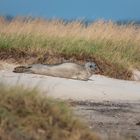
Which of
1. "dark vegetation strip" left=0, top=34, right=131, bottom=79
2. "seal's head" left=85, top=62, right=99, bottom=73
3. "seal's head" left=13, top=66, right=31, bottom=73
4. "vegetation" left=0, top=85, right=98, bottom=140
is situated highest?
"dark vegetation strip" left=0, top=34, right=131, bottom=79

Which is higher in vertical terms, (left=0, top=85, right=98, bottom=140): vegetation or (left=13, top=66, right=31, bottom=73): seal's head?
(left=13, top=66, right=31, bottom=73): seal's head

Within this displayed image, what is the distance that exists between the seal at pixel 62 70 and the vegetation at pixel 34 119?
23.8 ft

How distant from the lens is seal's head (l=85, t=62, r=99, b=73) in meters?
14.9

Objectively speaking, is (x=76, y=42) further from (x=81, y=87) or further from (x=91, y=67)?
(x=81, y=87)

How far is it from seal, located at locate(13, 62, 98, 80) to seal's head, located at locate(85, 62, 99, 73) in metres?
0.05

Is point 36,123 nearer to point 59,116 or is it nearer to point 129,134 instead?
point 59,116

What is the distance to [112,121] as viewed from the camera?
31.2 ft

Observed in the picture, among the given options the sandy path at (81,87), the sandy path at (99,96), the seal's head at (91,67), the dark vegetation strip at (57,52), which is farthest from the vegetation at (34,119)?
the dark vegetation strip at (57,52)

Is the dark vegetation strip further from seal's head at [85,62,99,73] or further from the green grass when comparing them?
seal's head at [85,62,99,73]

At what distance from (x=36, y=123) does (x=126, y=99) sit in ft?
21.7

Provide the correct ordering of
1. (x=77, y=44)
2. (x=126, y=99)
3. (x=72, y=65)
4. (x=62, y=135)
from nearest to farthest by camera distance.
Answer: (x=62, y=135)
(x=126, y=99)
(x=72, y=65)
(x=77, y=44)

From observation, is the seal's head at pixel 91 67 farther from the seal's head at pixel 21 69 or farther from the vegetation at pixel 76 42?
the seal's head at pixel 21 69

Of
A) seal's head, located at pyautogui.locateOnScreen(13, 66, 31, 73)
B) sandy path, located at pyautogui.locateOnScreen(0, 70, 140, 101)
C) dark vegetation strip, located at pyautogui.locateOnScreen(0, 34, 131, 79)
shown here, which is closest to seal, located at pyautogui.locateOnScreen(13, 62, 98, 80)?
seal's head, located at pyautogui.locateOnScreen(13, 66, 31, 73)

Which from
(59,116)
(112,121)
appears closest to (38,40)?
(112,121)
